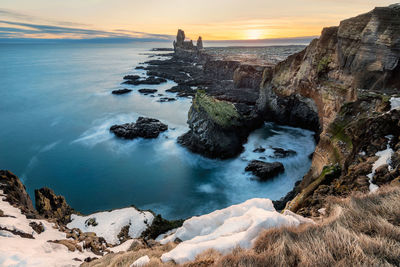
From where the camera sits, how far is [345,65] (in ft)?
51.4

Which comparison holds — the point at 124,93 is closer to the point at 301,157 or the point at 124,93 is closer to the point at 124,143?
the point at 124,143

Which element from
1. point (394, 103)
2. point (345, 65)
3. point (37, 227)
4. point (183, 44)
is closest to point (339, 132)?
point (394, 103)

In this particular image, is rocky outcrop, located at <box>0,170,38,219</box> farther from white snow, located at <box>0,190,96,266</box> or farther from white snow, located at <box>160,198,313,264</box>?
white snow, located at <box>160,198,313,264</box>

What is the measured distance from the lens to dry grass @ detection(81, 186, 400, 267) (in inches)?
124

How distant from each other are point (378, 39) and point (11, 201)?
21426 millimetres

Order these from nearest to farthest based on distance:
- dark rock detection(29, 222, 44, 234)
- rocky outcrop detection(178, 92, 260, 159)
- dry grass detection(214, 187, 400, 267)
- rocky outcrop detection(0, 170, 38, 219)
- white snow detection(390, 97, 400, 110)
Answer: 1. dry grass detection(214, 187, 400, 267)
2. white snow detection(390, 97, 400, 110)
3. dark rock detection(29, 222, 44, 234)
4. rocky outcrop detection(0, 170, 38, 219)
5. rocky outcrop detection(178, 92, 260, 159)

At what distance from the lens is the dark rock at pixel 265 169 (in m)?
20.1

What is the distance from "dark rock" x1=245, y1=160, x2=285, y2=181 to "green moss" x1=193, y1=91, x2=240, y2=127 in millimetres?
5753

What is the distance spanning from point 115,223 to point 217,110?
16.3 metres

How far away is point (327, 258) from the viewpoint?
3.17 m

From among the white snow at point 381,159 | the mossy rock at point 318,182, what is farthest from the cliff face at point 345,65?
the white snow at point 381,159

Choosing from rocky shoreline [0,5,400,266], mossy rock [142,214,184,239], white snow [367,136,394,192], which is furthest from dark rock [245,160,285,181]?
white snow [367,136,394,192]

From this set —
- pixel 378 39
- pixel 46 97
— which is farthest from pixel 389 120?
pixel 46 97

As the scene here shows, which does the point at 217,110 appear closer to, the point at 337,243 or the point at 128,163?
the point at 128,163
